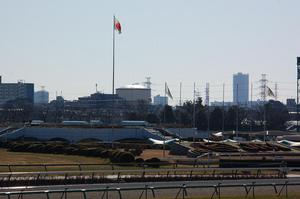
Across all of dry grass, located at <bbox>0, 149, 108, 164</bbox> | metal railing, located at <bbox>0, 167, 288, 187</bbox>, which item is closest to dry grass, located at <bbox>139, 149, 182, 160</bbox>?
dry grass, located at <bbox>0, 149, 108, 164</bbox>

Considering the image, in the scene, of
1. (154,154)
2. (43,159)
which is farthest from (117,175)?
(154,154)

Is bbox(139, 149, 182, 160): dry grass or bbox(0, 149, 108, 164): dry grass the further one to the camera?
bbox(139, 149, 182, 160): dry grass

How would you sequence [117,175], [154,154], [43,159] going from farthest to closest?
[154,154] < [43,159] < [117,175]

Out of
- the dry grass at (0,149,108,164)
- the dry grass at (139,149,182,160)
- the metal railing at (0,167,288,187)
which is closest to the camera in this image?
the metal railing at (0,167,288,187)

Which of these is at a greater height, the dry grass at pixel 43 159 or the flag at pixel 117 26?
the flag at pixel 117 26

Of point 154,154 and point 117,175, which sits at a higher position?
point 154,154

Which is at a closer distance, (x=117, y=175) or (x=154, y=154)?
(x=117, y=175)

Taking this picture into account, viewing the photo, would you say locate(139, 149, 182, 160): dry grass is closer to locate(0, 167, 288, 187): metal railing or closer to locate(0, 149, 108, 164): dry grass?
locate(0, 149, 108, 164): dry grass

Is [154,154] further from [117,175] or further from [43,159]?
[117,175]

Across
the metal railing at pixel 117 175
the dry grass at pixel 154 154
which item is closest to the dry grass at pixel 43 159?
the dry grass at pixel 154 154

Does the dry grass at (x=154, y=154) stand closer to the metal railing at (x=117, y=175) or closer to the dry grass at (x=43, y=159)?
the dry grass at (x=43, y=159)

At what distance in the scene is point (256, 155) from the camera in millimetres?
61188

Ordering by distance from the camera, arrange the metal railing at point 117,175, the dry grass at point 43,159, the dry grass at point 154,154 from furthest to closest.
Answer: the dry grass at point 154,154
the dry grass at point 43,159
the metal railing at point 117,175

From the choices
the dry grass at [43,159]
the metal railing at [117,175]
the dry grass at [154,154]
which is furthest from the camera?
the dry grass at [154,154]
